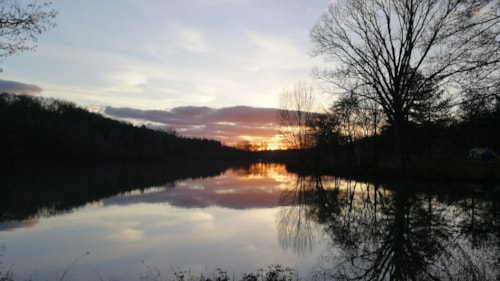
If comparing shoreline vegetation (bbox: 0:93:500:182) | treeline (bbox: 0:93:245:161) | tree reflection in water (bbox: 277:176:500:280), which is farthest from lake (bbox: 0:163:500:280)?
treeline (bbox: 0:93:245:161)

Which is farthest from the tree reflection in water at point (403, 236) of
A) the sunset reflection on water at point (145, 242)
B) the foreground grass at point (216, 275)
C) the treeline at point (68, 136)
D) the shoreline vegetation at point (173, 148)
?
the treeline at point (68, 136)

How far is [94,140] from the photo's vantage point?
4003 inches

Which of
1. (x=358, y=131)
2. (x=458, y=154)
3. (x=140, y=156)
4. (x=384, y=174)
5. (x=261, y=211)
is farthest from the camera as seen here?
(x=140, y=156)

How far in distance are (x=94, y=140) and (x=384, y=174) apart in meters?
88.4

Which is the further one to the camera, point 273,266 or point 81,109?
point 81,109

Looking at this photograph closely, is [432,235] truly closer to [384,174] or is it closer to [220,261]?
[220,261]

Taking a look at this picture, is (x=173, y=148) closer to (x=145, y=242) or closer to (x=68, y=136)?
(x=68, y=136)

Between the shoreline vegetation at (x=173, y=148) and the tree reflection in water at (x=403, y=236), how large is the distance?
2.03m

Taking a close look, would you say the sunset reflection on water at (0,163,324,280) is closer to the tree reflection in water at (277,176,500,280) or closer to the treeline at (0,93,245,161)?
the tree reflection in water at (277,176,500,280)

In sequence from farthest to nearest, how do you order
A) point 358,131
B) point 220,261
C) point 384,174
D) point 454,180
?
point 358,131 → point 384,174 → point 454,180 → point 220,261

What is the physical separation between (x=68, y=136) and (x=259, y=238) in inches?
3539

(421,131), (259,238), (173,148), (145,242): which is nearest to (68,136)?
(173,148)

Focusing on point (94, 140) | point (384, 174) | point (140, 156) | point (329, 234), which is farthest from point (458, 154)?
point (140, 156)

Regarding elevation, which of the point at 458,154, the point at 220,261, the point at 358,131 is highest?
the point at 358,131
